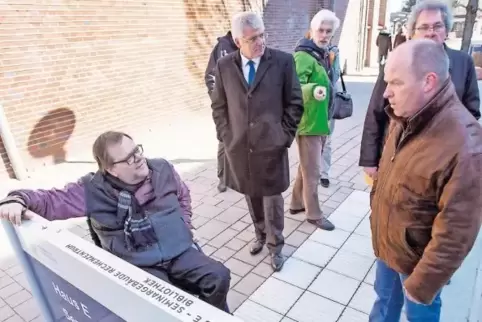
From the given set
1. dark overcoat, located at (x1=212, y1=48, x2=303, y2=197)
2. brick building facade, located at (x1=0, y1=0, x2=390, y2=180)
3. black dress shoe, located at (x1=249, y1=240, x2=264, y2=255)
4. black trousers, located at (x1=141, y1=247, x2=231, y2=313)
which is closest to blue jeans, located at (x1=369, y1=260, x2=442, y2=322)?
black trousers, located at (x1=141, y1=247, x2=231, y2=313)

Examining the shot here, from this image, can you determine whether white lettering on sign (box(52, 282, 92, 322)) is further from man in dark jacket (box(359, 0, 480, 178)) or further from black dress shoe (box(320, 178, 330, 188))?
black dress shoe (box(320, 178, 330, 188))

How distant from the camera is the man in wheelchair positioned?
5.56 feet

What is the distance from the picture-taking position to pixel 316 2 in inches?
428

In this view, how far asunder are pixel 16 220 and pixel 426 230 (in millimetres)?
1657

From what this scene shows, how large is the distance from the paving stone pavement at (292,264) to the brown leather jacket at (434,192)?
975mm

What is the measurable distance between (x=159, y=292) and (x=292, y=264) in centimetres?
196

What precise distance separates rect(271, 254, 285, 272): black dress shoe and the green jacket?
1.02m

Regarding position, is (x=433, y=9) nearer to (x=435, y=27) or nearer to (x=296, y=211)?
(x=435, y=27)

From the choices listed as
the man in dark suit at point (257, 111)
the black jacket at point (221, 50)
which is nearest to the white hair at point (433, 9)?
the man in dark suit at point (257, 111)

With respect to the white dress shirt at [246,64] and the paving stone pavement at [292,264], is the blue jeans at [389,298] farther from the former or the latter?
the white dress shirt at [246,64]

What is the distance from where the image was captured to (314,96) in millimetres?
2877

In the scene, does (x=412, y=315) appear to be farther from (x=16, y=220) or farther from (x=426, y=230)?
(x=16, y=220)

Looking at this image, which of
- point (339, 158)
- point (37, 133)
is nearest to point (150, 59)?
point (37, 133)

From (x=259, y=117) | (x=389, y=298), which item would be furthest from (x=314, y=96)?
(x=389, y=298)
